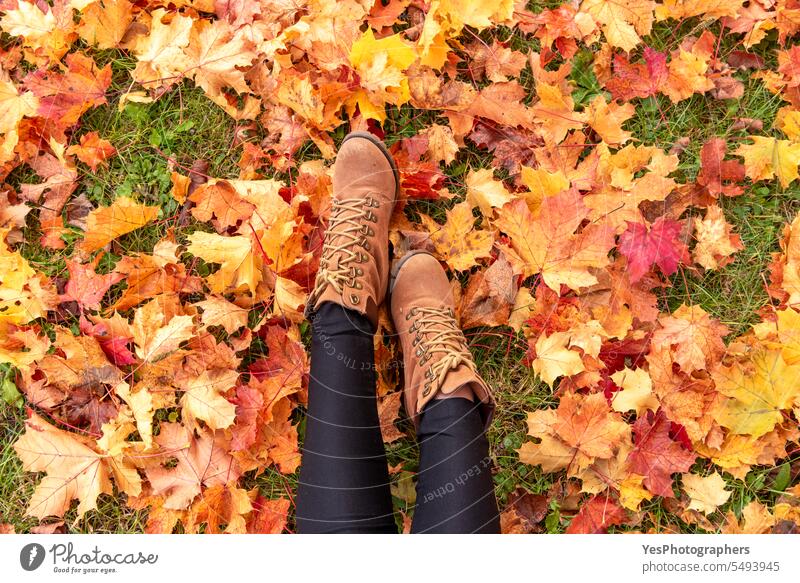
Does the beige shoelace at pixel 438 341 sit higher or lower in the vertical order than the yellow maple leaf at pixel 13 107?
lower

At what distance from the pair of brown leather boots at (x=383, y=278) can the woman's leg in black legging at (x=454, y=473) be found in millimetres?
62

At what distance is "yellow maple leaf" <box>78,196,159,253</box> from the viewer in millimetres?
1840

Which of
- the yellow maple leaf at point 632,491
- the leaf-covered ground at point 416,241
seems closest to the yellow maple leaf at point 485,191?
the leaf-covered ground at point 416,241

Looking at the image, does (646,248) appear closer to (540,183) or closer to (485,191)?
(540,183)

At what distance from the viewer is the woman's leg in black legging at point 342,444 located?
1438mm

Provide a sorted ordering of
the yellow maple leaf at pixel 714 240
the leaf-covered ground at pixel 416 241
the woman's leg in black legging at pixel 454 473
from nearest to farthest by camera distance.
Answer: the woman's leg in black legging at pixel 454 473 → the leaf-covered ground at pixel 416 241 → the yellow maple leaf at pixel 714 240

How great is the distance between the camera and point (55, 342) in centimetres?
181

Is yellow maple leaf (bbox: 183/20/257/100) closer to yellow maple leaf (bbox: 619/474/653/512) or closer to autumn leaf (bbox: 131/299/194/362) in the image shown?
autumn leaf (bbox: 131/299/194/362)

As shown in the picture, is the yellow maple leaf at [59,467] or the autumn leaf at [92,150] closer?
the yellow maple leaf at [59,467]

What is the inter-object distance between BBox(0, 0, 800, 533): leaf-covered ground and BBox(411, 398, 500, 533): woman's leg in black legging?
0.24m

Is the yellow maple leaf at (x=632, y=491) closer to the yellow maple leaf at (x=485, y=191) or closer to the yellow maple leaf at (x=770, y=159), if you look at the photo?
the yellow maple leaf at (x=485, y=191)

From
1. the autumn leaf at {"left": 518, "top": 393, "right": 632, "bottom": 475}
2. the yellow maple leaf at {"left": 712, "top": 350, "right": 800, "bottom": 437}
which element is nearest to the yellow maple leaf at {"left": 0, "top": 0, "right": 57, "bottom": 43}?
the autumn leaf at {"left": 518, "top": 393, "right": 632, "bottom": 475}

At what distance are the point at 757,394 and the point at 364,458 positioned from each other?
1096 millimetres
